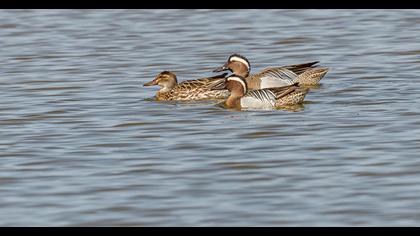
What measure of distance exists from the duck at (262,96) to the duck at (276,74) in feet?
3.06

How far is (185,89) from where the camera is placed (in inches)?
681

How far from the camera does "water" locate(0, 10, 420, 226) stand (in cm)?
Answer: 1105

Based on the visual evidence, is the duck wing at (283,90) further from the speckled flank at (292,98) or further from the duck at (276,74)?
the duck at (276,74)

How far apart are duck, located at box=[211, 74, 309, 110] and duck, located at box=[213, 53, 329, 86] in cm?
93

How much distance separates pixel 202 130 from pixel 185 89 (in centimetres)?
250

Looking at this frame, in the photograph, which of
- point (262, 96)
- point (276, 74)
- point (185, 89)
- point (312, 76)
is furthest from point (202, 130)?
point (312, 76)

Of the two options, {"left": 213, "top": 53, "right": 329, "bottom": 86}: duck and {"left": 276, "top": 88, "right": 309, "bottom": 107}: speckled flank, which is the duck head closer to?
{"left": 213, "top": 53, "right": 329, "bottom": 86}: duck

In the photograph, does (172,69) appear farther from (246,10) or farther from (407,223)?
(407,223)

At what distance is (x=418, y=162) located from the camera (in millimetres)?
12570

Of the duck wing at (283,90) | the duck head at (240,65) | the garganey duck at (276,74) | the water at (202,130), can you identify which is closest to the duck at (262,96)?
the duck wing at (283,90)

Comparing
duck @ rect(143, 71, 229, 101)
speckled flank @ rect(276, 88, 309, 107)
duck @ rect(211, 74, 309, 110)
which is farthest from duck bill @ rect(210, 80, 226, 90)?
speckled flank @ rect(276, 88, 309, 107)

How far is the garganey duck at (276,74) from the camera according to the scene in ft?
58.7

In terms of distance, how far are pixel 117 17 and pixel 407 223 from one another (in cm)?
1590

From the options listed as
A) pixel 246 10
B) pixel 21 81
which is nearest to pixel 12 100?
pixel 21 81
